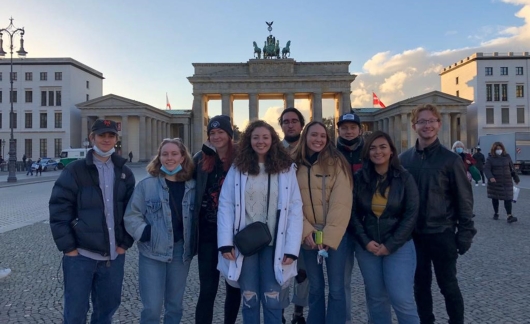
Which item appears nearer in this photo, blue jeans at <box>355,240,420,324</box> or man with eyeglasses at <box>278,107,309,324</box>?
blue jeans at <box>355,240,420,324</box>

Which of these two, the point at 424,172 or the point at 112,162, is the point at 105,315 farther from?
the point at 424,172

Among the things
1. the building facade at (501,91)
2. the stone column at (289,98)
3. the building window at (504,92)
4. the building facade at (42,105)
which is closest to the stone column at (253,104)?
the stone column at (289,98)

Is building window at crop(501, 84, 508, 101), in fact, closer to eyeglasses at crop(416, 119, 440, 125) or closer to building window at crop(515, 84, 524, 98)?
building window at crop(515, 84, 524, 98)

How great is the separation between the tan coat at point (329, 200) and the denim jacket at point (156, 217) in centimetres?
113

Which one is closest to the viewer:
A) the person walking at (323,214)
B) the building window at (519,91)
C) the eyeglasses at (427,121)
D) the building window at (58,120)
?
the person walking at (323,214)

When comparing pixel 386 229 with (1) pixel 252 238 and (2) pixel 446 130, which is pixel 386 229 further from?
(2) pixel 446 130

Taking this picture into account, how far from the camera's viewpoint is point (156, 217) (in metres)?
3.91

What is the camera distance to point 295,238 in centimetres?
368

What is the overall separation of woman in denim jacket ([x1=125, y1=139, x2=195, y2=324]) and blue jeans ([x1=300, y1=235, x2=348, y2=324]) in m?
1.24

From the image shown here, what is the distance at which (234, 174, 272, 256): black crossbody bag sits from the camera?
358 centimetres

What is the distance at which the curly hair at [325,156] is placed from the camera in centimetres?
405

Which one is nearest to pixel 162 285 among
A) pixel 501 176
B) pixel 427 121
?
pixel 427 121

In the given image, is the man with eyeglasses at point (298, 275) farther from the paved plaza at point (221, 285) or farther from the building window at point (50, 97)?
the building window at point (50, 97)

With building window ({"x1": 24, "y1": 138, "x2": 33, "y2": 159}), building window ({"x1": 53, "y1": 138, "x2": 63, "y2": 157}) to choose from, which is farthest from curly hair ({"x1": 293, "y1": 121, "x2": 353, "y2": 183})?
building window ({"x1": 24, "y1": 138, "x2": 33, "y2": 159})
